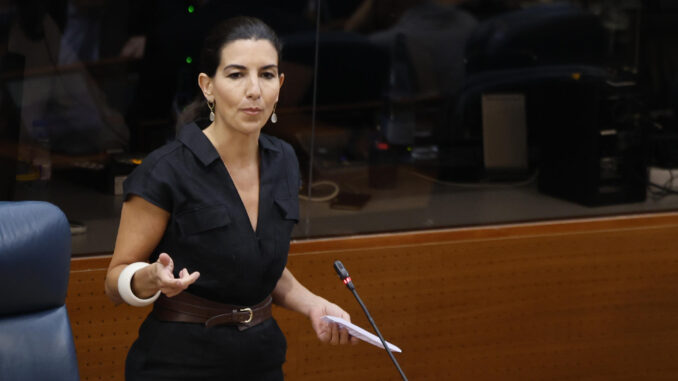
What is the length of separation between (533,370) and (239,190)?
2.06 meters

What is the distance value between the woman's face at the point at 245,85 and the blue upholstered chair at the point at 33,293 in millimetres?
404

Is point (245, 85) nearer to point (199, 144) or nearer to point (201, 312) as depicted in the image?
point (199, 144)

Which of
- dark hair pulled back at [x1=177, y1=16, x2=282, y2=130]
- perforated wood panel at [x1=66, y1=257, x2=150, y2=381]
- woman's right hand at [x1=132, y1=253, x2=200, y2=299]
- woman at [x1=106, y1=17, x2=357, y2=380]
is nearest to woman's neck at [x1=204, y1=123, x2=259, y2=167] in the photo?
woman at [x1=106, y1=17, x2=357, y2=380]

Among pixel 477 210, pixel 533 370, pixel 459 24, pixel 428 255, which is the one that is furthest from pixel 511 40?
pixel 533 370

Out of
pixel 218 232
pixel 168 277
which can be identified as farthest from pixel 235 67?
pixel 168 277

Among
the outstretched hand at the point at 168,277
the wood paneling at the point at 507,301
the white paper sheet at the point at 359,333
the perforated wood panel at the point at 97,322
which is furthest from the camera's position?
the wood paneling at the point at 507,301

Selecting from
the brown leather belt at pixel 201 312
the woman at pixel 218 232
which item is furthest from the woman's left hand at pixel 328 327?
the brown leather belt at pixel 201 312

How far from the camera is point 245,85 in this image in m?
2.11

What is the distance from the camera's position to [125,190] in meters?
2.06

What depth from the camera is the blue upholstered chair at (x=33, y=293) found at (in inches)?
79.1

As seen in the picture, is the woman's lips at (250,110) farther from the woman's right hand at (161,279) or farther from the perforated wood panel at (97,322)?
the perforated wood panel at (97,322)

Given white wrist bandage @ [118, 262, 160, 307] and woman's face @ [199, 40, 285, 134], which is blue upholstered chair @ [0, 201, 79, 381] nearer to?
white wrist bandage @ [118, 262, 160, 307]

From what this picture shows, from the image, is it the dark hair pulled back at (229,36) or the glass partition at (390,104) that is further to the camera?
the glass partition at (390,104)

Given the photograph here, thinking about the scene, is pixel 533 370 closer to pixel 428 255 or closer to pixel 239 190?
pixel 428 255
